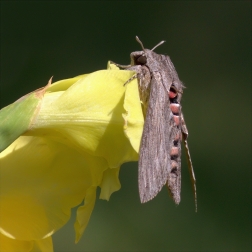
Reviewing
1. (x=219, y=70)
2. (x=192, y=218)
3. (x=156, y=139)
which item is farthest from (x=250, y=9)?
(x=156, y=139)

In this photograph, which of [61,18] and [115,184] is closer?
[115,184]

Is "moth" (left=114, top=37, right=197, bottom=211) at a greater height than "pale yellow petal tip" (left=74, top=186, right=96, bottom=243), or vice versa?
"moth" (left=114, top=37, right=197, bottom=211)

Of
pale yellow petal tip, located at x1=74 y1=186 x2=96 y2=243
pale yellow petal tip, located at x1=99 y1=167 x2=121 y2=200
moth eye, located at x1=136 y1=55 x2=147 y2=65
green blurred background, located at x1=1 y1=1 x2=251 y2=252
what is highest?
moth eye, located at x1=136 y1=55 x2=147 y2=65

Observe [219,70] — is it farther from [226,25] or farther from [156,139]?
[156,139]

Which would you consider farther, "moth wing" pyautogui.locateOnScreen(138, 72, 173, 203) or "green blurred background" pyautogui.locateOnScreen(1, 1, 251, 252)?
"green blurred background" pyautogui.locateOnScreen(1, 1, 251, 252)

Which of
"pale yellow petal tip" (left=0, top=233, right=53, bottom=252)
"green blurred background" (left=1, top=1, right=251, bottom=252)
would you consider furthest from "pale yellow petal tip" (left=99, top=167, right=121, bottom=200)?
"green blurred background" (left=1, top=1, right=251, bottom=252)

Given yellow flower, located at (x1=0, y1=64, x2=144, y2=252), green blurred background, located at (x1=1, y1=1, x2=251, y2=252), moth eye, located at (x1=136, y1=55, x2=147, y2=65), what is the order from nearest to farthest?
yellow flower, located at (x1=0, y1=64, x2=144, y2=252), moth eye, located at (x1=136, y1=55, x2=147, y2=65), green blurred background, located at (x1=1, y1=1, x2=251, y2=252)

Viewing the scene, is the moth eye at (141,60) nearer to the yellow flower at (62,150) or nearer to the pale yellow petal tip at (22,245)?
the yellow flower at (62,150)

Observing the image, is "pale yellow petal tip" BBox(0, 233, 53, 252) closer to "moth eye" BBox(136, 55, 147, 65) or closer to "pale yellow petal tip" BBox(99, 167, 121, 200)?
"pale yellow petal tip" BBox(99, 167, 121, 200)
